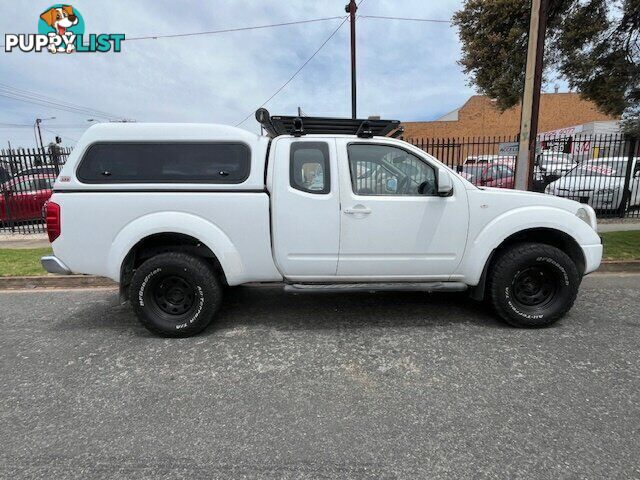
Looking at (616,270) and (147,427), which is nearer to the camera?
(147,427)

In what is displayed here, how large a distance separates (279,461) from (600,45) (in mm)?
14364

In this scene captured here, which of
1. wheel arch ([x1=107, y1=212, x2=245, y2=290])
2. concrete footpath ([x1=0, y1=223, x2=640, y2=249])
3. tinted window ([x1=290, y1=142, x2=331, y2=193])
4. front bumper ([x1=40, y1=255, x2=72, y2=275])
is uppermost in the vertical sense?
tinted window ([x1=290, y1=142, x2=331, y2=193])

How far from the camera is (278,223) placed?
367 cm

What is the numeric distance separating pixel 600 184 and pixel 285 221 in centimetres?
1052

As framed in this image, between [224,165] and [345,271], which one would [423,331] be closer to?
[345,271]

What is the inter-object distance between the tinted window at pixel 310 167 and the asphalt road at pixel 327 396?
1.45 meters

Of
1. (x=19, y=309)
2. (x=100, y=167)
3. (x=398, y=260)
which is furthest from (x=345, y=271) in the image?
(x=19, y=309)

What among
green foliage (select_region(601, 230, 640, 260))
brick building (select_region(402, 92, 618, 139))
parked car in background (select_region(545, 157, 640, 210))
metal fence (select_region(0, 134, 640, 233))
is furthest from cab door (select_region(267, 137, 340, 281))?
brick building (select_region(402, 92, 618, 139))

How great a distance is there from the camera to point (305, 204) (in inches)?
144

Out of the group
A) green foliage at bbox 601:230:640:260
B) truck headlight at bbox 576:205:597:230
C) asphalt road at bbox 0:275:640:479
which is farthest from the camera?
green foliage at bbox 601:230:640:260

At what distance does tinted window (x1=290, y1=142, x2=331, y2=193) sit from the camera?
3705 mm

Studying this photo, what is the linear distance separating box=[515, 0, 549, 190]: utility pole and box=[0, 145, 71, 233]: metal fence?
10796 millimetres

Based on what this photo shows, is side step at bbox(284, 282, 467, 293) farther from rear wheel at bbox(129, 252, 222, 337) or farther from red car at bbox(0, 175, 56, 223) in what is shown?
red car at bbox(0, 175, 56, 223)

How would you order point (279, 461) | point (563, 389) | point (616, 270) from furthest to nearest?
point (616, 270) < point (563, 389) < point (279, 461)
